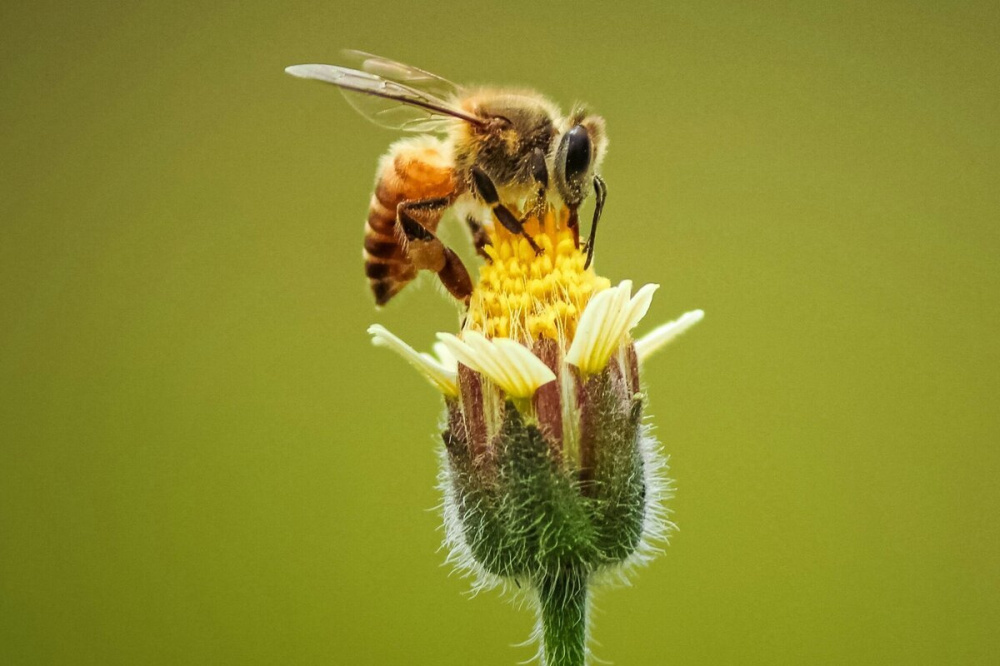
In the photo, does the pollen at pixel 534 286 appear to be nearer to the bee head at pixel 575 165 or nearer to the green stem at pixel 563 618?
the bee head at pixel 575 165

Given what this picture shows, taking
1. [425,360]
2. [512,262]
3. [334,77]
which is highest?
[334,77]

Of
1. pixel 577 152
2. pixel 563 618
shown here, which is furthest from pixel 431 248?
pixel 563 618

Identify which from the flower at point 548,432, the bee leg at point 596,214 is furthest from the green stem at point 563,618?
the bee leg at point 596,214

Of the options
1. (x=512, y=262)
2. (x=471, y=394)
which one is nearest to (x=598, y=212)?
(x=512, y=262)

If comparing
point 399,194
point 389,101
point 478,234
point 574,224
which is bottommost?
point 574,224

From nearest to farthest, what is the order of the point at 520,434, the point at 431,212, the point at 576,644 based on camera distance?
the point at 520,434 → the point at 576,644 → the point at 431,212

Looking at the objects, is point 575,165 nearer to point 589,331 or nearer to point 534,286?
point 534,286

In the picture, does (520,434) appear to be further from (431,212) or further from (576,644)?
(431,212)
